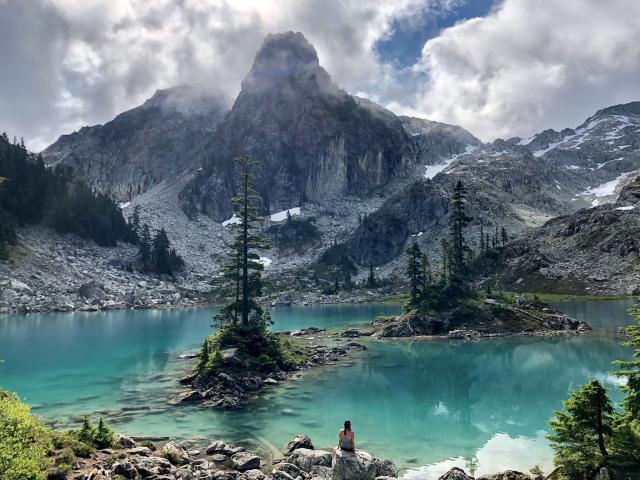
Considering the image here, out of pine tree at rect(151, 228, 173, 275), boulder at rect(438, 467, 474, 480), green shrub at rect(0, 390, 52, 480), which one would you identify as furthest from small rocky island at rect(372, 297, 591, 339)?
pine tree at rect(151, 228, 173, 275)

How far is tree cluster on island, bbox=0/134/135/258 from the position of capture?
6378 inches

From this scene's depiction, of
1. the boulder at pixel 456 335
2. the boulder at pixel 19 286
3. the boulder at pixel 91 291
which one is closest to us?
the boulder at pixel 456 335

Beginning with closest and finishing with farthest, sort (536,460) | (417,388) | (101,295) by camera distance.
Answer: (536,460)
(417,388)
(101,295)

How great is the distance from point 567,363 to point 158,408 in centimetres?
4195

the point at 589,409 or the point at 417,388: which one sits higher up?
the point at 589,409

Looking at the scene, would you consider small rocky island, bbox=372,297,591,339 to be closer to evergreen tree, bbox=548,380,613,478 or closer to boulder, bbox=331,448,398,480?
A: boulder, bbox=331,448,398,480

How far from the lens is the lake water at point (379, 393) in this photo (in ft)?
92.0

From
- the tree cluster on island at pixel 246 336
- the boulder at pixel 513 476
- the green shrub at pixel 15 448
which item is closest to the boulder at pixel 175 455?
the green shrub at pixel 15 448

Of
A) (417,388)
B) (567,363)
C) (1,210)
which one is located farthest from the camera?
(1,210)

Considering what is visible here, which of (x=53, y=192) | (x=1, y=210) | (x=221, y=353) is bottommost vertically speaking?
(x=221, y=353)

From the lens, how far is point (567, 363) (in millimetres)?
50469

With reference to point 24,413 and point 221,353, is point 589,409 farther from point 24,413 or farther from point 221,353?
point 221,353

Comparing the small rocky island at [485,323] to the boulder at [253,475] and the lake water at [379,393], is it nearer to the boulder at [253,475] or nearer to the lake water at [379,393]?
the lake water at [379,393]

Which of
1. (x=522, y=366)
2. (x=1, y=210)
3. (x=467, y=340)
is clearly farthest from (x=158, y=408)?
(x=1, y=210)
